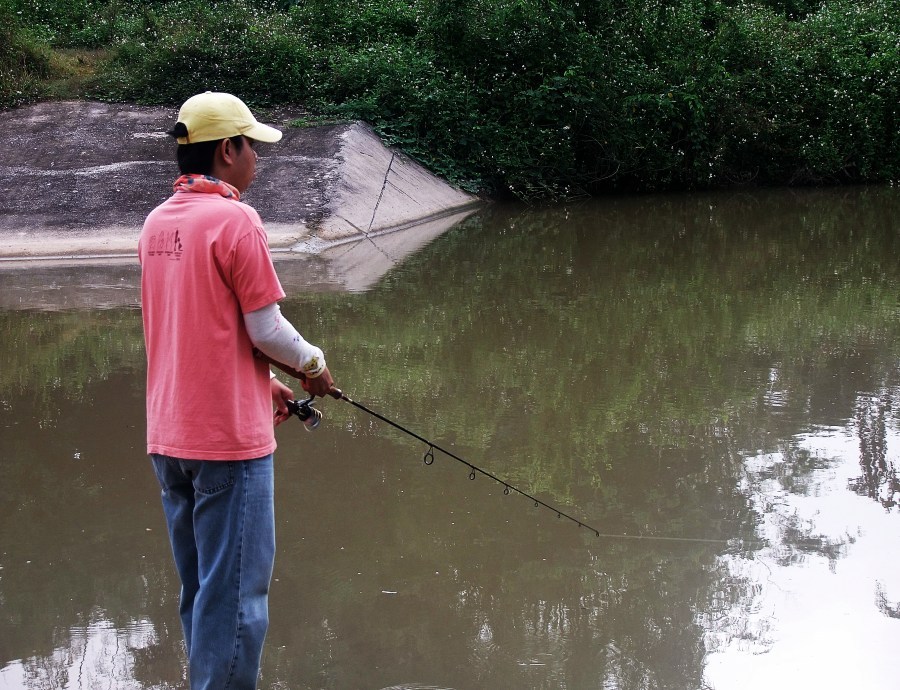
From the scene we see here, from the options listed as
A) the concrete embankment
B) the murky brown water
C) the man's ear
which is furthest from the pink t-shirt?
the concrete embankment

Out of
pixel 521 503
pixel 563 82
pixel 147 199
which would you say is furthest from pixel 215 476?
pixel 563 82

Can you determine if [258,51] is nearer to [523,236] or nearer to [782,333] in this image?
[523,236]

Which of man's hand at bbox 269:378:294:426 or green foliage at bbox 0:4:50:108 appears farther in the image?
green foliage at bbox 0:4:50:108

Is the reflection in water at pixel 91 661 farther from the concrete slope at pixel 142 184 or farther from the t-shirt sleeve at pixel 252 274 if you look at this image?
the concrete slope at pixel 142 184

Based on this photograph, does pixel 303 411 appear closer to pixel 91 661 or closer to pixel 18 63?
pixel 91 661

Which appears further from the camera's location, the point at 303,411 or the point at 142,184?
the point at 142,184

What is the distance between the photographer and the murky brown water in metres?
3.58

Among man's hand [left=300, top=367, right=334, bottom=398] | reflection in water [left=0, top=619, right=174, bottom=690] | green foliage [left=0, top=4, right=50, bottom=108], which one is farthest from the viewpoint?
green foliage [left=0, top=4, right=50, bottom=108]

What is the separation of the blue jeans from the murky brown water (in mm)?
733

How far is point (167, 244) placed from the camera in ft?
8.63

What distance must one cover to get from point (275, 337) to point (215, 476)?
1.28 feet

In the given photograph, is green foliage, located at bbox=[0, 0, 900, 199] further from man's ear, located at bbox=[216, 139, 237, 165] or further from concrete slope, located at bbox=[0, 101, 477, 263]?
man's ear, located at bbox=[216, 139, 237, 165]

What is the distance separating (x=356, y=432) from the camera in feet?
19.3

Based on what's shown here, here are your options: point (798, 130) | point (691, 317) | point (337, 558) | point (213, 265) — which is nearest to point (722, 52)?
point (798, 130)
